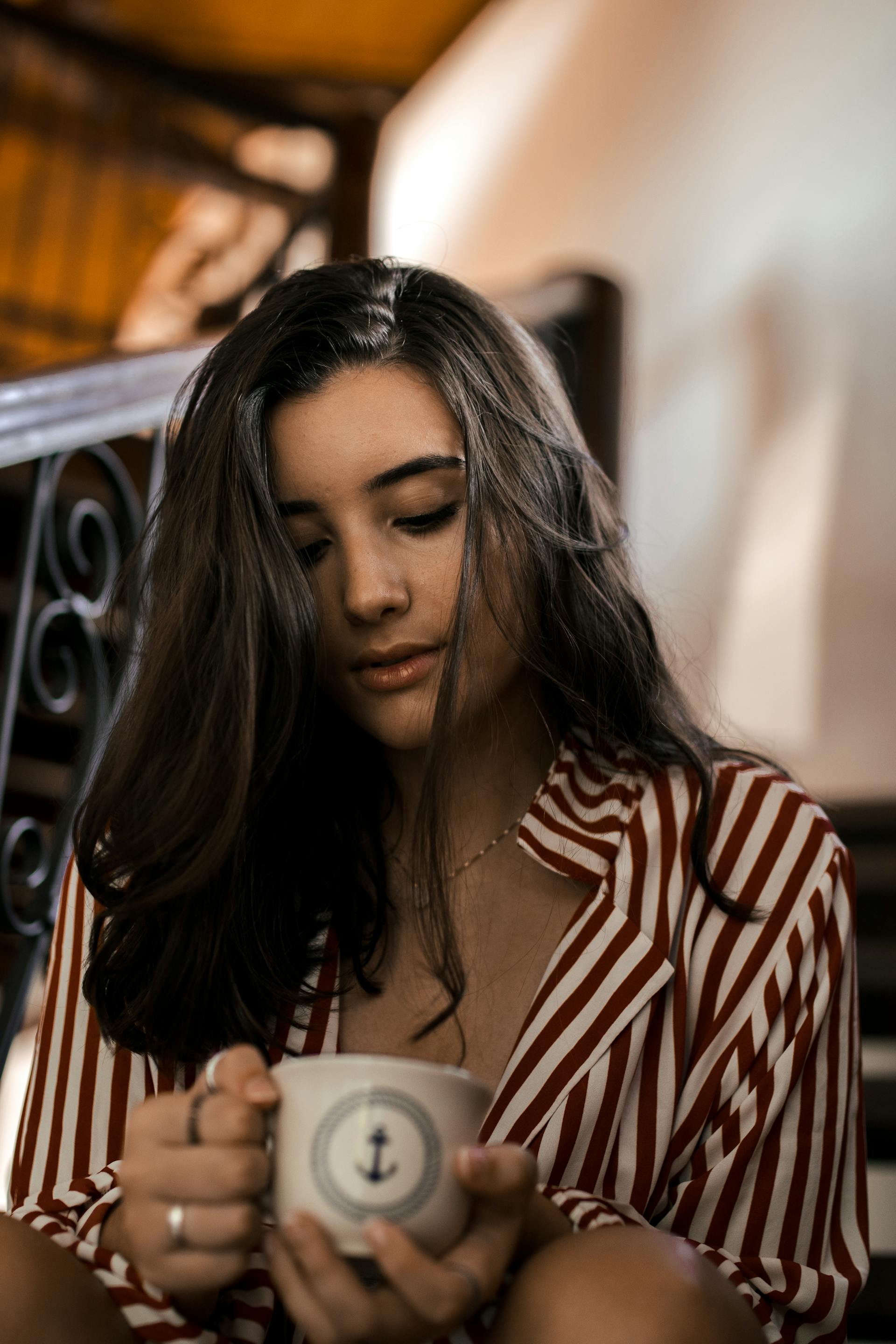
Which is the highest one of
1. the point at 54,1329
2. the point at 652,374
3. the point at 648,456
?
the point at 652,374

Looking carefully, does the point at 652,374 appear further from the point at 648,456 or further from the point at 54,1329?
the point at 54,1329

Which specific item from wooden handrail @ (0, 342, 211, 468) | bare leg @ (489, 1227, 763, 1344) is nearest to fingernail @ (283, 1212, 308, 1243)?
bare leg @ (489, 1227, 763, 1344)

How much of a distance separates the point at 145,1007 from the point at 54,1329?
303 millimetres

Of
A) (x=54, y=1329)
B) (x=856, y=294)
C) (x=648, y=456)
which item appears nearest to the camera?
(x=54, y=1329)

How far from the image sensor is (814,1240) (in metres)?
0.95

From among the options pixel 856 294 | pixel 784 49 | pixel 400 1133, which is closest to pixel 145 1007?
pixel 400 1133

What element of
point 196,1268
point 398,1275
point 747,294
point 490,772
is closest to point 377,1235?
point 398,1275

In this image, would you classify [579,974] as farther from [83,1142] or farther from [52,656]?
[52,656]

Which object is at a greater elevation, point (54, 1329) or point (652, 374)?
point (652, 374)

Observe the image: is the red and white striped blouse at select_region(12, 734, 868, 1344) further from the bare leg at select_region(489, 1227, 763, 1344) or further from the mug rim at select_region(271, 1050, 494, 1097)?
the mug rim at select_region(271, 1050, 494, 1097)

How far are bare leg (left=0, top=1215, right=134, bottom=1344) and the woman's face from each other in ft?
1.59

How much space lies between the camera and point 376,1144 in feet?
1.98

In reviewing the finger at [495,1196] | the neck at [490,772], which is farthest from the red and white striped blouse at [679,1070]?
the finger at [495,1196]

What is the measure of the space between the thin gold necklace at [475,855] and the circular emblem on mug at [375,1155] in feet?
1.87
